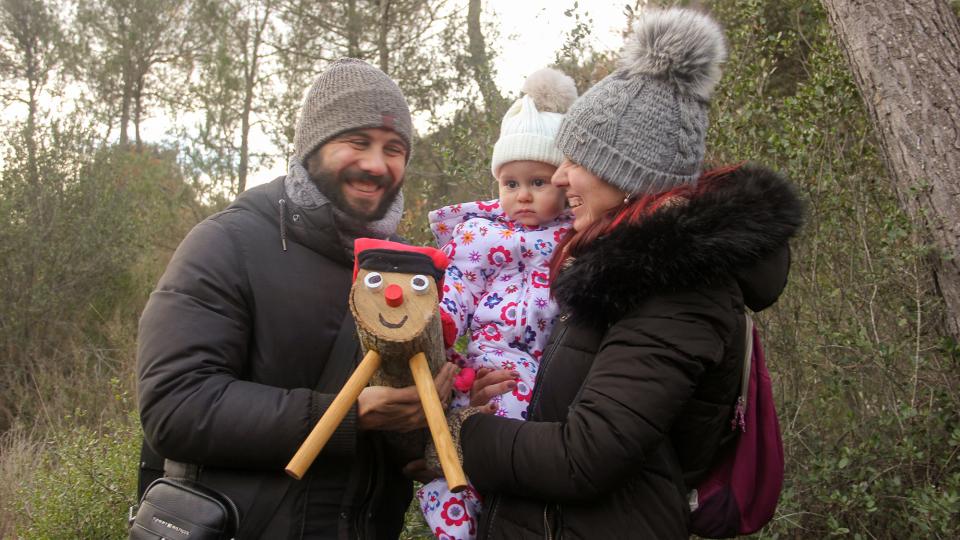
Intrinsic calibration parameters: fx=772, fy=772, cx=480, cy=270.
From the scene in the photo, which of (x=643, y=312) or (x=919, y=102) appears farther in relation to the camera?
(x=919, y=102)

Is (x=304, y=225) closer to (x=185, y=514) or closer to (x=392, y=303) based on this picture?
(x=392, y=303)

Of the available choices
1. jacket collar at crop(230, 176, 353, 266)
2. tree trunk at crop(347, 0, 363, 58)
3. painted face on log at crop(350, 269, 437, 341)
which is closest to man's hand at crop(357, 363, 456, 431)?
painted face on log at crop(350, 269, 437, 341)

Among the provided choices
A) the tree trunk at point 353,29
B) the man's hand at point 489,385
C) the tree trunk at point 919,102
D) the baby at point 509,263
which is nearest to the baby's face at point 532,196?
the baby at point 509,263

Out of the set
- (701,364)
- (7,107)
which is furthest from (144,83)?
(701,364)

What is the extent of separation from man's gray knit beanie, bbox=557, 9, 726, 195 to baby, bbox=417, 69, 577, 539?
1.49ft

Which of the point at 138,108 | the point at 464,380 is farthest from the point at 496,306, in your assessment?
the point at 138,108

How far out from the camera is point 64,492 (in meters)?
4.08

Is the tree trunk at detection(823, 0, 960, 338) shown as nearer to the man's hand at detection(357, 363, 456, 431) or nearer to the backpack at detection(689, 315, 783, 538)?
the backpack at detection(689, 315, 783, 538)

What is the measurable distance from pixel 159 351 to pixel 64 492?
2.75 m

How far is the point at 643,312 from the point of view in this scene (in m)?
1.76

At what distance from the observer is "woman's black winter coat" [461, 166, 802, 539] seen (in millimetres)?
1690

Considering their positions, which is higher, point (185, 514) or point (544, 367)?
point (544, 367)

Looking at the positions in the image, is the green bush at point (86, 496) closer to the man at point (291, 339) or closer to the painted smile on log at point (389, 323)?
the man at point (291, 339)

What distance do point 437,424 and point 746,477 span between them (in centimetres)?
84
